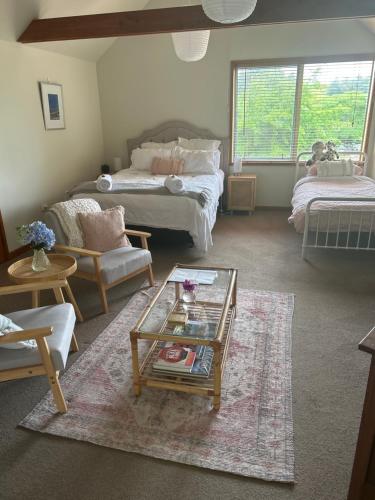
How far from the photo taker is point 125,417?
A: 6.00 feet

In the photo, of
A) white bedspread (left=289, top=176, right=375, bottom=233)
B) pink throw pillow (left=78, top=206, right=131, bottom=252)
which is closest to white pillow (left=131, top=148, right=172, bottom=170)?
white bedspread (left=289, top=176, right=375, bottom=233)

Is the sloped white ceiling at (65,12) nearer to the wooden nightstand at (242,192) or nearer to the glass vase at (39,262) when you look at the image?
the wooden nightstand at (242,192)

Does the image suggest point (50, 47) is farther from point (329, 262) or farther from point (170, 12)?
point (329, 262)

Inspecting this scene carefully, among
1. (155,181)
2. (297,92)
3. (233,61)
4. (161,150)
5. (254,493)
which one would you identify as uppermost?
(233,61)

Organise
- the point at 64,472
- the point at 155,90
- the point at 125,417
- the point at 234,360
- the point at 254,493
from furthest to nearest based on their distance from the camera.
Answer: the point at 155,90 → the point at 234,360 → the point at 125,417 → the point at 64,472 → the point at 254,493

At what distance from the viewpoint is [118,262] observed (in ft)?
9.22

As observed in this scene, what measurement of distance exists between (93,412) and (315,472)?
110 centimetres

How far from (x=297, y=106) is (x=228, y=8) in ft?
10.5

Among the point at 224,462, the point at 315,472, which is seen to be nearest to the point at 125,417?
the point at 224,462

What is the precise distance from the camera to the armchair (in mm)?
2697

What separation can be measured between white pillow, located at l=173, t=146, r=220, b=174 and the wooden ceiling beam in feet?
5.63

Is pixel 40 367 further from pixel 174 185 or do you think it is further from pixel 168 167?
pixel 168 167

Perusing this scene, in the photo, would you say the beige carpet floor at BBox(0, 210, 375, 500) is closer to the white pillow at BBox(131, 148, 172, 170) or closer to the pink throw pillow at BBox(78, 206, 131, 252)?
the pink throw pillow at BBox(78, 206, 131, 252)

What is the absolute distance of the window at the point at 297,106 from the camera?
489 centimetres
